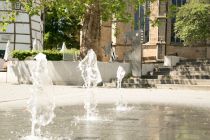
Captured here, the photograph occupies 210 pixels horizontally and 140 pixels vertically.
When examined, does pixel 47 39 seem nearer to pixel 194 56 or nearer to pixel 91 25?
pixel 194 56

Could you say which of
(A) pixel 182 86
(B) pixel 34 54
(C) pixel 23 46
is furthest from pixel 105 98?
(C) pixel 23 46

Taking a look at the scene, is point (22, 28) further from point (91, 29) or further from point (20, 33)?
point (91, 29)

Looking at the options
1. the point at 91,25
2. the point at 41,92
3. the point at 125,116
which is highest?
the point at 91,25

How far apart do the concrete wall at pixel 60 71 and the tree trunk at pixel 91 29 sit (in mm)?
1039

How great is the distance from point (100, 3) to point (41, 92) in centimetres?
1491

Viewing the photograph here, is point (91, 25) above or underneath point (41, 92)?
above

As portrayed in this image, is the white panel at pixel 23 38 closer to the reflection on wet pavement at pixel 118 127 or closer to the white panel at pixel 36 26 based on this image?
the white panel at pixel 36 26

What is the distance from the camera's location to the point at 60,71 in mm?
22438

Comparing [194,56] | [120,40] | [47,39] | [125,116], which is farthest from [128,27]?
[125,116]

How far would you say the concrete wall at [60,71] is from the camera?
73.6ft

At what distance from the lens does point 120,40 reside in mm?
39781

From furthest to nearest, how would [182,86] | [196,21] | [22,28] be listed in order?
[22,28] < [196,21] < [182,86]

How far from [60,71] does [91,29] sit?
2582 millimetres

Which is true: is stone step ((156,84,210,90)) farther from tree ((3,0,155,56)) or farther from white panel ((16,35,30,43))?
white panel ((16,35,30,43))
